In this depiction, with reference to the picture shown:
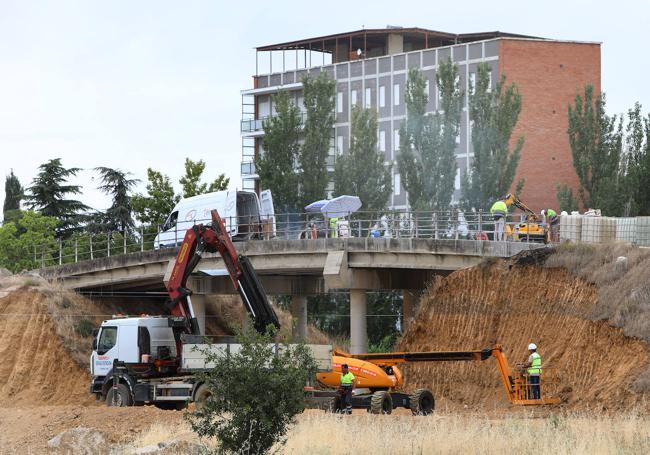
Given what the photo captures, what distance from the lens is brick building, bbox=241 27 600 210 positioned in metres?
78.3

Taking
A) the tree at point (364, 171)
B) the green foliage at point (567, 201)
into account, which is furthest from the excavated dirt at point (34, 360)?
the green foliage at point (567, 201)

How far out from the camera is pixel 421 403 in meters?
34.4

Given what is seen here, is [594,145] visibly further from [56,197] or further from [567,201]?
[56,197]

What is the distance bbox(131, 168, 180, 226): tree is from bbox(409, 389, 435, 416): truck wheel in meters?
39.8

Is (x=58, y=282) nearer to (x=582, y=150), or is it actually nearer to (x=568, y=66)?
(x=582, y=150)

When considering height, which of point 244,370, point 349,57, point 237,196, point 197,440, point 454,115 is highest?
point 349,57

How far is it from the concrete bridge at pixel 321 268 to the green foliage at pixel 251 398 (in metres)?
22.2

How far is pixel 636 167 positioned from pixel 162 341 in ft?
110

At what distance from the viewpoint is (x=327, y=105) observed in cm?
7394

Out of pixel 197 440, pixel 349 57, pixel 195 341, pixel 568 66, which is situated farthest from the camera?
pixel 349 57

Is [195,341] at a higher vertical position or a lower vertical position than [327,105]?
lower

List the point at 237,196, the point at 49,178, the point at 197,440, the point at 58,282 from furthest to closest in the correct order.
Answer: the point at 49,178 < the point at 58,282 < the point at 237,196 < the point at 197,440

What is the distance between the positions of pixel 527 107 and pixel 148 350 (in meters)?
44.6

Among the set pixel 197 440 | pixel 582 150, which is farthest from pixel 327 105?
pixel 197 440
